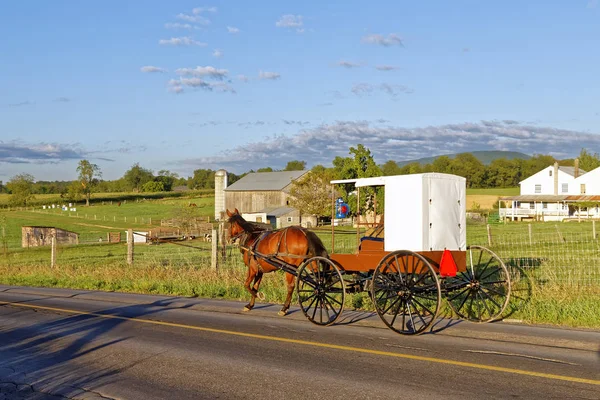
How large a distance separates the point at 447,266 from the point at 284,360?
345cm

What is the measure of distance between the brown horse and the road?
34.9 inches

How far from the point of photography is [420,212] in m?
11.2

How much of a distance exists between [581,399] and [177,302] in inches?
437

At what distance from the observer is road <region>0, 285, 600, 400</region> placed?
288 inches

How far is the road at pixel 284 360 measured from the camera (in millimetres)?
7324

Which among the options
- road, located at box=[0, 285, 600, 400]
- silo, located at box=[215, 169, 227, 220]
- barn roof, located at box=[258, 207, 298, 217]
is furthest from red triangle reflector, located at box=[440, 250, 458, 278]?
silo, located at box=[215, 169, 227, 220]

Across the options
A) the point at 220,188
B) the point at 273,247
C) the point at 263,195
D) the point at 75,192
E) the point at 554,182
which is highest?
the point at 75,192

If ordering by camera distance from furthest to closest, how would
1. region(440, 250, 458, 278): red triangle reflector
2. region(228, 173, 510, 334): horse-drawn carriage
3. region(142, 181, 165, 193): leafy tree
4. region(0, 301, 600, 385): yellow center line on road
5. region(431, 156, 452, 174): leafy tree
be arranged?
region(142, 181, 165, 193): leafy tree < region(431, 156, 452, 174): leafy tree < region(228, 173, 510, 334): horse-drawn carriage < region(440, 250, 458, 278): red triangle reflector < region(0, 301, 600, 385): yellow center line on road

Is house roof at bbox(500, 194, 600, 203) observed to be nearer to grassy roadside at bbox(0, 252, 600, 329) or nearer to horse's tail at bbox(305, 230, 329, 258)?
grassy roadside at bbox(0, 252, 600, 329)

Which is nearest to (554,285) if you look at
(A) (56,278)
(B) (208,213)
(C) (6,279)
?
(A) (56,278)

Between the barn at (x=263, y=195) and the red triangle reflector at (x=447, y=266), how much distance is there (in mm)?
74143

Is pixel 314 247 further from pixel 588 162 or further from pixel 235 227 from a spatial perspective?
pixel 588 162

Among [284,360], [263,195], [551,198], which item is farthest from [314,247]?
[551,198]

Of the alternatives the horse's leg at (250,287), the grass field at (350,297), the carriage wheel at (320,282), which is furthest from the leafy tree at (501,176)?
the carriage wheel at (320,282)
